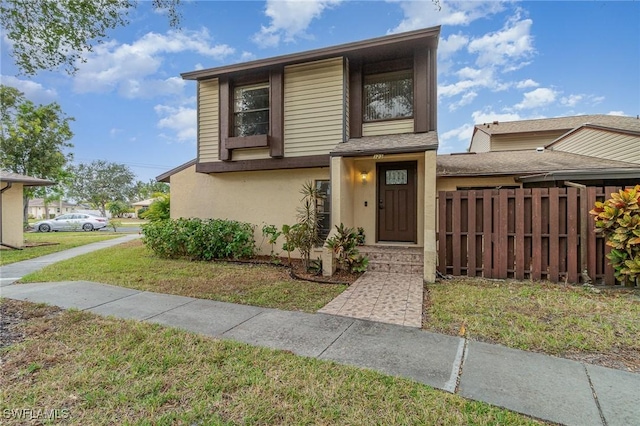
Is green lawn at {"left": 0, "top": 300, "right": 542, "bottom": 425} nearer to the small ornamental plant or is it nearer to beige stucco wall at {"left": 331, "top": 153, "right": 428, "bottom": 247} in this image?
beige stucco wall at {"left": 331, "top": 153, "right": 428, "bottom": 247}

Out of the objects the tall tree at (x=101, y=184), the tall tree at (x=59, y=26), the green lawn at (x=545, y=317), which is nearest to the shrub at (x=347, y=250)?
the green lawn at (x=545, y=317)

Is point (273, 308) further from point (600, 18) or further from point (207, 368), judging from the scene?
point (600, 18)

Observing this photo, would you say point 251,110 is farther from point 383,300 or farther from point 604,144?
point 604,144

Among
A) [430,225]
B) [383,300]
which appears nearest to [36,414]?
[383,300]

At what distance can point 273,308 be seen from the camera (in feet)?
15.0

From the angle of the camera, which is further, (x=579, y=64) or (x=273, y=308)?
(x=579, y=64)

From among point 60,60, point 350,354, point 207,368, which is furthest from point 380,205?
point 60,60

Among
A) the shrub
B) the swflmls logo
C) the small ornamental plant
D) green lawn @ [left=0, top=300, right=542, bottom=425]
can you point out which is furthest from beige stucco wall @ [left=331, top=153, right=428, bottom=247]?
the swflmls logo

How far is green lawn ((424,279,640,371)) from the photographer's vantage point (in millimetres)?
3295

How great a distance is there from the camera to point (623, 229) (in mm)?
5199

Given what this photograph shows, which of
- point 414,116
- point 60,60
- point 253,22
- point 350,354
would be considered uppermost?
point 253,22

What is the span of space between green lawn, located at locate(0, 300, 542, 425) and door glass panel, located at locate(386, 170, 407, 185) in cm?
632

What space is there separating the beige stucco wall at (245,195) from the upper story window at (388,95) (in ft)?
6.95

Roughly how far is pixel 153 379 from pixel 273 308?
2104 mm
